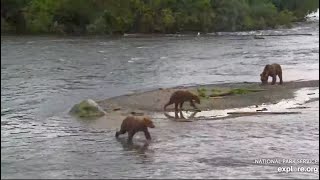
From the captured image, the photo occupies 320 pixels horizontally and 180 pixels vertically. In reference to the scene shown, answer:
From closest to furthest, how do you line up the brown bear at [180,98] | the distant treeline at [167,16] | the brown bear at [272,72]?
the brown bear at [180,98] → the brown bear at [272,72] → the distant treeline at [167,16]

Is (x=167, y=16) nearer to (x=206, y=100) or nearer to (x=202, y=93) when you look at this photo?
(x=202, y=93)

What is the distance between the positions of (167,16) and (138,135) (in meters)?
47.0

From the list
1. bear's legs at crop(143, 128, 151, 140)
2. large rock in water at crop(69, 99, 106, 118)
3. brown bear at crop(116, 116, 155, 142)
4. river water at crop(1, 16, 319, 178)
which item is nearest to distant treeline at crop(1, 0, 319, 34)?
river water at crop(1, 16, 319, 178)

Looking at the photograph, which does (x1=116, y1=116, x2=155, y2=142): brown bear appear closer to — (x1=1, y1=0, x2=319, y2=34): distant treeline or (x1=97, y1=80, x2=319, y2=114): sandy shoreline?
(x1=97, y1=80, x2=319, y2=114): sandy shoreline

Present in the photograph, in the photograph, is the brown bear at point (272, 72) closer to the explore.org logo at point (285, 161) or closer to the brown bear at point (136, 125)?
the brown bear at point (136, 125)

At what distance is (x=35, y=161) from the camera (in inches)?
436

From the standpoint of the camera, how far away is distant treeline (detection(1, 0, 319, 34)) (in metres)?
51.8

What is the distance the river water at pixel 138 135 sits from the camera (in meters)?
11.0

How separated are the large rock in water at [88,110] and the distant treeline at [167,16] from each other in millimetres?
30670

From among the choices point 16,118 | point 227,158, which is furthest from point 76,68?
point 227,158

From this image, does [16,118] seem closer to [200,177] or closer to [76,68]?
[200,177]

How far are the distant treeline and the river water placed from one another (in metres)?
10.6

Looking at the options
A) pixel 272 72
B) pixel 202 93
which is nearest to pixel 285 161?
pixel 202 93

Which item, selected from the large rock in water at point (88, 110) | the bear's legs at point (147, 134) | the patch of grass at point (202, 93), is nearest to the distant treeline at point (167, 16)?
the patch of grass at point (202, 93)
